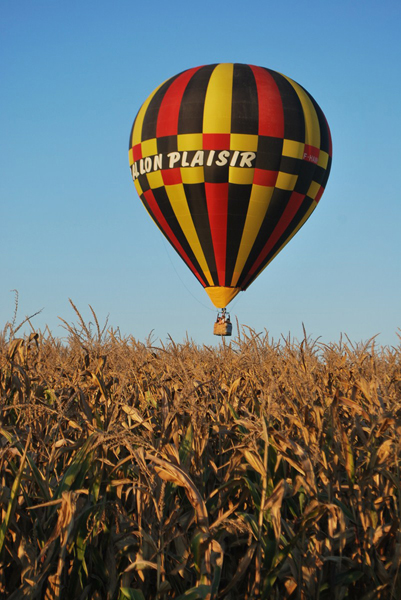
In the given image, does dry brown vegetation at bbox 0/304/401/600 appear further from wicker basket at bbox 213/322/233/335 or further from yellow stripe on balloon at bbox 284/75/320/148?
wicker basket at bbox 213/322/233/335

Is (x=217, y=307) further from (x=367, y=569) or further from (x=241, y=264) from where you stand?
(x=367, y=569)

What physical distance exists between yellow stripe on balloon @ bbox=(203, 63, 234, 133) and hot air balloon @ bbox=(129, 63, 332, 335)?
0.04 meters

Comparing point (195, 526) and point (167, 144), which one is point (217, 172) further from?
point (195, 526)

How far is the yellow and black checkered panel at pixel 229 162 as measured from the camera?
2628 cm

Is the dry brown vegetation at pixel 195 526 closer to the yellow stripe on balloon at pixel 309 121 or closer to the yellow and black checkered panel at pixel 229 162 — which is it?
the yellow and black checkered panel at pixel 229 162

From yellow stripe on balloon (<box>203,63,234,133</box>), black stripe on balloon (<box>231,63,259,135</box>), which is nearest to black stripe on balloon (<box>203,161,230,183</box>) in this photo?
yellow stripe on balloon (<box>203,63,234,133</box>)

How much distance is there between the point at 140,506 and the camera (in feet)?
8.61

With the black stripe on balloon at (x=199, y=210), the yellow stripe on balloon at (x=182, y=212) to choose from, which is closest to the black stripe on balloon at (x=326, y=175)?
the black stripe on balloon at (x=199, y=210)

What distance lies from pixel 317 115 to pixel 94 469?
1087 inches

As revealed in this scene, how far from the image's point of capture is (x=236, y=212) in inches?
1060

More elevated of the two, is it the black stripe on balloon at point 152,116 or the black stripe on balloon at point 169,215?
the black stripe on balloon at point 152,116

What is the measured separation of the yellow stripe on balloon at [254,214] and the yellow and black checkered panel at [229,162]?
0.04 metres

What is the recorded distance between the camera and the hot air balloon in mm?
26281

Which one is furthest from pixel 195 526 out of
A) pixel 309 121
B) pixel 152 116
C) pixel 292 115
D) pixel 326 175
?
→ pixel 326 175
